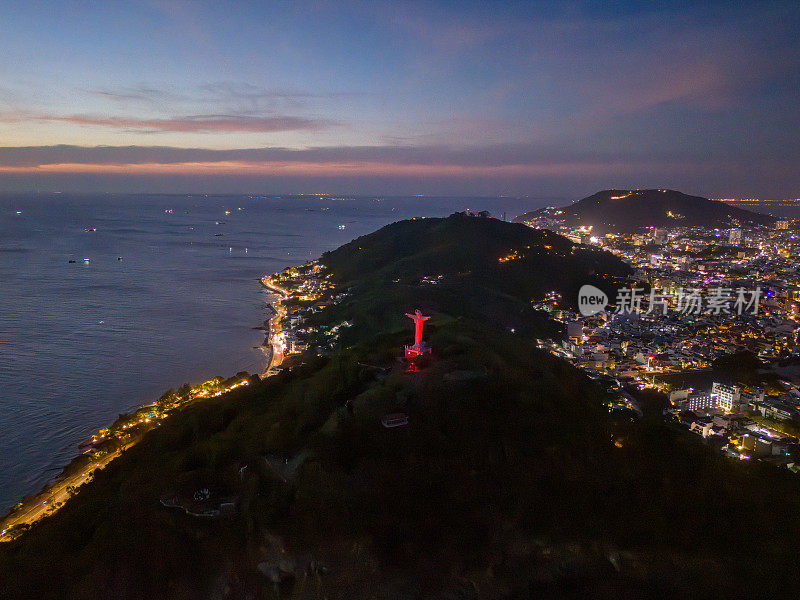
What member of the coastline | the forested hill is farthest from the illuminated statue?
the forested hill

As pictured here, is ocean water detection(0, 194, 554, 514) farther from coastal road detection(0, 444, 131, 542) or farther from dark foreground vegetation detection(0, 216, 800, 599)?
dark foreground vegetation detection(0, 216, 800, 599)

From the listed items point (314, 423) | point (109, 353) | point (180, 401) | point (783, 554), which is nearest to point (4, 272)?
point (109, 353)

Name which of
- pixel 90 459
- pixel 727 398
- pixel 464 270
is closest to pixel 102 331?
pixel 90 459

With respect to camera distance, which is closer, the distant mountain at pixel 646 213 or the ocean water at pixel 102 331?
the ocean water at pixel 102 331

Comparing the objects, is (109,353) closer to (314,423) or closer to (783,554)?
(314,423)

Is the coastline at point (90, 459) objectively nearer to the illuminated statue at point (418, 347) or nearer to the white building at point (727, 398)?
the illuminated statue at point (418, 347)

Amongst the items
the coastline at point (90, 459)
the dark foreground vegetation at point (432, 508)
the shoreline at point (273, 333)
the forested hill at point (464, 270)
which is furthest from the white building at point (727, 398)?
the coastline at point (90, 459)
